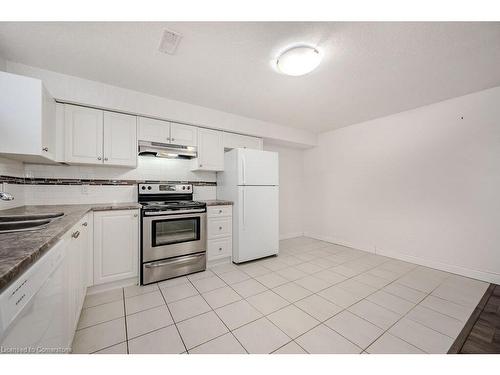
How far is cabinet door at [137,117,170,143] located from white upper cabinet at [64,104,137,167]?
8cm

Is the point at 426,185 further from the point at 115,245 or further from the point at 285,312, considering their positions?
the point at 115,245

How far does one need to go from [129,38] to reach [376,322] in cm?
315

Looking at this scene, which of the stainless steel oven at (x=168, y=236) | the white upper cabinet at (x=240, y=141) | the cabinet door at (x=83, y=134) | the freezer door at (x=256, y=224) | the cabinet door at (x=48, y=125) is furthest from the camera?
the white upper cabinet at (x=240, y=141)

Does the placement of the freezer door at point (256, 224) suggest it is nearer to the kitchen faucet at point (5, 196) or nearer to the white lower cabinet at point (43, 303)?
the white lower cabinet at point (43, 303)

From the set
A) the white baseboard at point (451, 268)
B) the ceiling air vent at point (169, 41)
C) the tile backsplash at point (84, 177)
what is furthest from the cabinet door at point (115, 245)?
the white baseboard at point (451, 268)

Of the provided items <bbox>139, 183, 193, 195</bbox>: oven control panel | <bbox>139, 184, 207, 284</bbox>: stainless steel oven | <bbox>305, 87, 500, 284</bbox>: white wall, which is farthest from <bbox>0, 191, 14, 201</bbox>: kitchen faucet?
<bbox>305, 87, 500, 284</bbox>: white wall

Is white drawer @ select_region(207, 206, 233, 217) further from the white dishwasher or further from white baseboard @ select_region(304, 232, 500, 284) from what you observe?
white baseboard @ select_region(304, 232, 500, 284)

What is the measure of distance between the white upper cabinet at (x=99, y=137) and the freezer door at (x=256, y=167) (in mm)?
1437

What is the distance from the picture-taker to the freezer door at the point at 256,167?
119 inches

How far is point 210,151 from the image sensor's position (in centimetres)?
315

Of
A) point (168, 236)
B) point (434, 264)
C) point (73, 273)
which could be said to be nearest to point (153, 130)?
point (168, 236)

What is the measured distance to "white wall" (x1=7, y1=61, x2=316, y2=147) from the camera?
2.10 meters

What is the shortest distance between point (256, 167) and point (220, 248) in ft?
4.39
